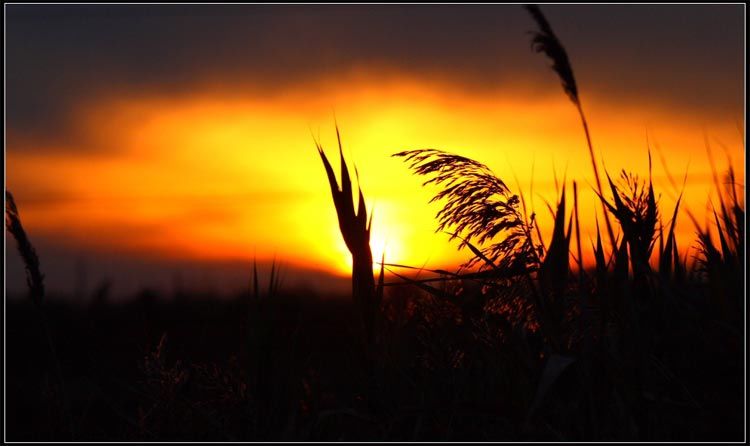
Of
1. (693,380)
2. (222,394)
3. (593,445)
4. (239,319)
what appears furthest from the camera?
(239,319)

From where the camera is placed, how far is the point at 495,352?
107 inches

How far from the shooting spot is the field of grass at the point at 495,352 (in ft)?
7.56

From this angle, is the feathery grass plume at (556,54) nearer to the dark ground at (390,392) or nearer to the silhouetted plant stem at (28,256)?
the dark ground at (390,392)

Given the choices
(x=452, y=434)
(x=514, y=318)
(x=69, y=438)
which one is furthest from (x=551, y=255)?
(x=69, y=438)

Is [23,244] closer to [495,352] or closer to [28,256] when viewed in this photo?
[28,256]

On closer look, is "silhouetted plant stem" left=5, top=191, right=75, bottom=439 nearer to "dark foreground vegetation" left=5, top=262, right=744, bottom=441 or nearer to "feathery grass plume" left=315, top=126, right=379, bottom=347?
"dark foreground vegetation" left=5, top=262, right=744, bottom=441

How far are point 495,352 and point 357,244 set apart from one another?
2.16 ft

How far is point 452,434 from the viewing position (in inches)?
97.8

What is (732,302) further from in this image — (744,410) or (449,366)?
(449,366)

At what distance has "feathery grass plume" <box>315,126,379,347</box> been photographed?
2.84 metres

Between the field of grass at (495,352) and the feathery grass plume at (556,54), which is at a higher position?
the feathery grass plume at (556,54)

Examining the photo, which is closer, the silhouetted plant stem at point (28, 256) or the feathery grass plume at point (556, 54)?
the feathery grass plume at point (556, 54)

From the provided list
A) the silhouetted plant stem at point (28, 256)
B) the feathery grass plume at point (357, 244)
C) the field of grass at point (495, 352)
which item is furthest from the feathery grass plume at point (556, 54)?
the silhouetted plant stem at point (28, 256)

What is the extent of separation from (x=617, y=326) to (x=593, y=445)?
49 centimetres
